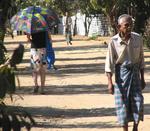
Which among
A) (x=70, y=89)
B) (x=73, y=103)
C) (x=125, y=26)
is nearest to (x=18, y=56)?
(x=125, y=26)

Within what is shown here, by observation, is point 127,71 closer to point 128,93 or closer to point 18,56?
point 128,93

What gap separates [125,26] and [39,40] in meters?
5.84

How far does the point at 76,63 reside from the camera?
2125cm

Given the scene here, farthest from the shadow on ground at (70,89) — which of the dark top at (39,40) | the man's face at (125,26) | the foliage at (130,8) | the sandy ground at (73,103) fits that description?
the foliage at (130,8)

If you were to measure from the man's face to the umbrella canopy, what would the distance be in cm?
548

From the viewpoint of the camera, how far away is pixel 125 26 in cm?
667

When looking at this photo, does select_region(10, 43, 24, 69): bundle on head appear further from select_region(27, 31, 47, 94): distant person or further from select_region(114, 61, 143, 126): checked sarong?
select_region(27, 31, 47, 94): distant person

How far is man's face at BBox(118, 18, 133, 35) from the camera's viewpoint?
262 inches

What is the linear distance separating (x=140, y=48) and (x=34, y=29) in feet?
18.7

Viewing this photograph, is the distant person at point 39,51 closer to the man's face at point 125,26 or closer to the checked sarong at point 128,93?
the checked sarong at point 128,93

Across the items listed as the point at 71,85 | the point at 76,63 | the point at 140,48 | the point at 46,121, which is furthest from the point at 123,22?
the point at 76,63

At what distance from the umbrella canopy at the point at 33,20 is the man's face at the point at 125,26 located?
548 cm

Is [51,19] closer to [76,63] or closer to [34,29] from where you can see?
[34,29]

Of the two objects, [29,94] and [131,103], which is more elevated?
[131,103]
